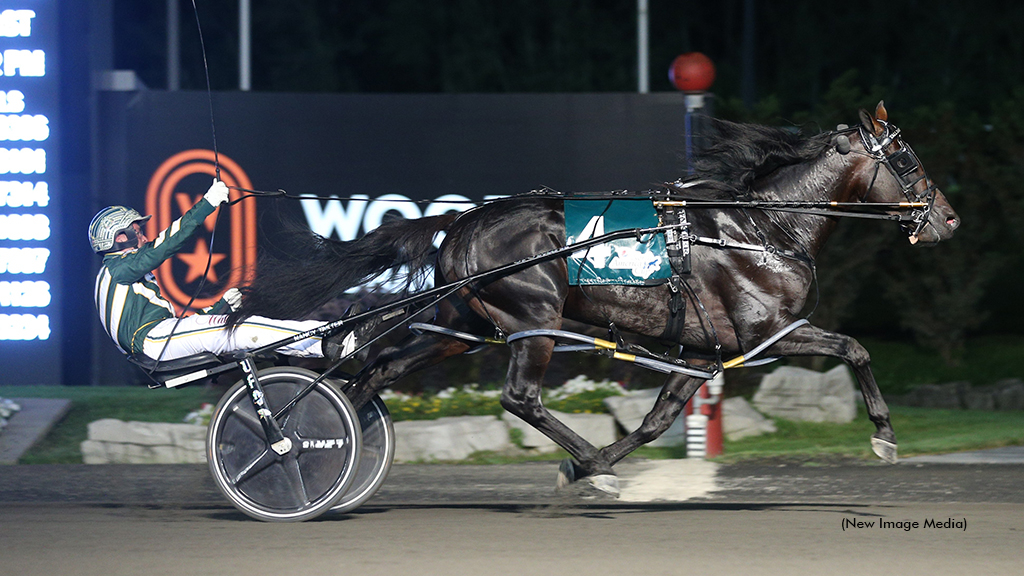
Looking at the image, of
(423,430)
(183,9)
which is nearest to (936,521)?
(423,430)

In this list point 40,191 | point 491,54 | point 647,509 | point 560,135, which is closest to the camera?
point 647,509

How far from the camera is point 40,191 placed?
9000mm

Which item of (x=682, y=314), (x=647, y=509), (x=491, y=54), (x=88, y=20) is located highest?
(x=491, y=54)

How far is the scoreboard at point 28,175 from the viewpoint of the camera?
8.91 m

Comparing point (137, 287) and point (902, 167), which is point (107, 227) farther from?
point (902, 167)

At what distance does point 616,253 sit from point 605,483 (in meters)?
1.12

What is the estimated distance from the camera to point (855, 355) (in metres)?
5.64

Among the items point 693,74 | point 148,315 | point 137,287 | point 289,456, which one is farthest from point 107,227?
point 693,74

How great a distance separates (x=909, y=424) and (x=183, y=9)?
15.4 m

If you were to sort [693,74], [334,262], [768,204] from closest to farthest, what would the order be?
[768,204]
[334,262]
[693,74]

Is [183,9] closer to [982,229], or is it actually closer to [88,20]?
[88,20]

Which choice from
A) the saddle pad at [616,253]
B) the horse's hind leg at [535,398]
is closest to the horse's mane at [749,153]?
the saddle pad at [616,253]

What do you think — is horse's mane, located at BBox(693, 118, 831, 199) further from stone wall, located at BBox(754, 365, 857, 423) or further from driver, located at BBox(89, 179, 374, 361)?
stone wall, located at BBox(754, 365, 857, 423)

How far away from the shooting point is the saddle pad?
567cm
